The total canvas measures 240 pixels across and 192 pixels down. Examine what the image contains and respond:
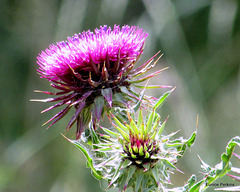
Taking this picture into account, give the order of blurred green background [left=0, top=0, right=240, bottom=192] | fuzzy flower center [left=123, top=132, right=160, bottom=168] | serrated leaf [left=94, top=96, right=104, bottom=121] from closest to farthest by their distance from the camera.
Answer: fuzzy flower center [left=123, top=132, right=160, bottom=168] → serrated leaf [left=94, top=96, right=104, bottom=121] → blurred green background [left=0, top=0, right=240, bottom=192]

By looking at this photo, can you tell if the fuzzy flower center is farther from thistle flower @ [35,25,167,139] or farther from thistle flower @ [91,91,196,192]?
thistle flower @ [35,25,167,139]

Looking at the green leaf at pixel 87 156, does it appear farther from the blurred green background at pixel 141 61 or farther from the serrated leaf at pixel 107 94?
the blurred green background at pixel 141 61

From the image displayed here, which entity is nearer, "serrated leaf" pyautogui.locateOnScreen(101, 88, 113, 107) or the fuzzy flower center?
the fuzzy flower center

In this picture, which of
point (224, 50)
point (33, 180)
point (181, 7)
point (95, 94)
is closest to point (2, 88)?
point (33, 180)

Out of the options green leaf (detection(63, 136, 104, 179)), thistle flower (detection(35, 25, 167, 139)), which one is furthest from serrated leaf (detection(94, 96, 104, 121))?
green leaf (detection(63, 136, 104, 179))

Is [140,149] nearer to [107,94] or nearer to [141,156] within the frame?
[141,156]

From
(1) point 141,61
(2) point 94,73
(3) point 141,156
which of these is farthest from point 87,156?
(1) point 141,61
